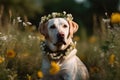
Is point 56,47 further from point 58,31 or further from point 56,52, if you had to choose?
point 58,31

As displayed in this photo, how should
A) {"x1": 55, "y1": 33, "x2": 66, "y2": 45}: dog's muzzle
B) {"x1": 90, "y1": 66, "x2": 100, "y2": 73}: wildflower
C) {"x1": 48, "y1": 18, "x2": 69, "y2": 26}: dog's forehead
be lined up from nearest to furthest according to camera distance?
{"x1": 55, "y1": 33, "x2": 66, "y2": 45}: dog's muzzle → {"x1": 48, "y1": 18, "x2": 69, "y2": 26}: dog's forehead → {"x1": 90, "y1": 66, "x2": 100, "y2": 73}: wildflower

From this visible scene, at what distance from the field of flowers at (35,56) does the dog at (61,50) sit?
301mm

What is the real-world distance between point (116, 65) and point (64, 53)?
34.8 inches

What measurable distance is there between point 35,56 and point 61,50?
5.03 ft

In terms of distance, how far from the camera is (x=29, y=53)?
10039 mm

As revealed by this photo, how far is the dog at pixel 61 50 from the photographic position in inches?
331

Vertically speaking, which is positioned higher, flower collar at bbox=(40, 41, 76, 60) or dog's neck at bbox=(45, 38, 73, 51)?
Result: dog's neck at bbox=(45, 38, 73, 51)

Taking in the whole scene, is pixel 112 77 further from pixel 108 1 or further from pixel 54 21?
pixel 108 1

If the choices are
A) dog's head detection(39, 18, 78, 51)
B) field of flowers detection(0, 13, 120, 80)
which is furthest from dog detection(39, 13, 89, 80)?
field of flowers detection(0, 13, 120, 80)

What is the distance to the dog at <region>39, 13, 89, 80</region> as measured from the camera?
8.40 metres

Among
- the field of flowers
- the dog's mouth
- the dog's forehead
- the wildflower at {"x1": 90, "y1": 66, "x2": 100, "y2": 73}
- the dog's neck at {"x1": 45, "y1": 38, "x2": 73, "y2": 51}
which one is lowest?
the wildflower at {"x1": 90, "y1": 66, "x2": 100, "y2": 73}

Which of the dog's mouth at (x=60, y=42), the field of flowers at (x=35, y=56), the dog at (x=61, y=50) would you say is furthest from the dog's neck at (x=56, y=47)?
the field of flowers at (x=35, y=56)

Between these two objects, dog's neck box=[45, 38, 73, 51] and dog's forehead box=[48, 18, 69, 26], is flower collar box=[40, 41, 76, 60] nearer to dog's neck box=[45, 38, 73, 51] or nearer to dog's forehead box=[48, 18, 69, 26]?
dog's neck box=[45, 38, 73, 51]

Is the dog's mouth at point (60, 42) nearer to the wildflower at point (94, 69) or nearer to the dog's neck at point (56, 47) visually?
the dog's neck at point (56, 47)
